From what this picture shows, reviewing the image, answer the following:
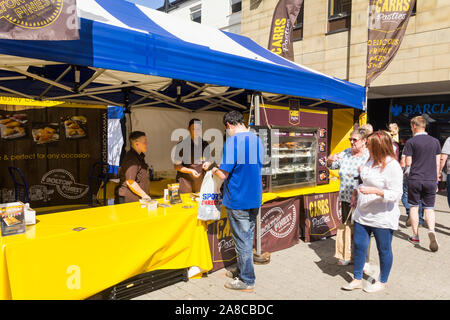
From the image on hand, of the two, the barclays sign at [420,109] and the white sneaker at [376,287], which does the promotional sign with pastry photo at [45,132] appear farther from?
the barclays sign at [420,109]

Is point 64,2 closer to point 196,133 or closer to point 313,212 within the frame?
point 196,133

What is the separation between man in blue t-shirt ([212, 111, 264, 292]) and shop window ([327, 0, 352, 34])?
9.97 meters

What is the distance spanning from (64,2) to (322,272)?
363cm

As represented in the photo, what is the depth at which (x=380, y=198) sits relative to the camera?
2963mm

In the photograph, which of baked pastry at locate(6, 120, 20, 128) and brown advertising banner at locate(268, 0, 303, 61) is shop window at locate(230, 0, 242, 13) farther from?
baked pastry at locate(6, 120, 20, 128)

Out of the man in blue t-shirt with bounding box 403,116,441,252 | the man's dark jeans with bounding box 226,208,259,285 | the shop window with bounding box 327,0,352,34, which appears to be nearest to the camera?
the man's dark jeans with bounding box 226,208,259,285

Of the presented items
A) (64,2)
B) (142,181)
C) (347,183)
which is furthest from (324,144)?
(64,2)

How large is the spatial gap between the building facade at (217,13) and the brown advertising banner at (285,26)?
636 centimetres

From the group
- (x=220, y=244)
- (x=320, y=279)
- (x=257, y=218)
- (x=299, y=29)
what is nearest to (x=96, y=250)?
(x=220, y=244)

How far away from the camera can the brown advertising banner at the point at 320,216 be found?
4.77m

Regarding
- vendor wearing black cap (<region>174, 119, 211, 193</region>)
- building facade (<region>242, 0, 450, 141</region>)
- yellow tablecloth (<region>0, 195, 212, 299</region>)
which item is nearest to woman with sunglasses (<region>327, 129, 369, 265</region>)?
yellow tablecloth (<region>0, 195, 212, 299</region>)

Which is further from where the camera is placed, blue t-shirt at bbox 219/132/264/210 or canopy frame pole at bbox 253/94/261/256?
canopy frame pole at bbox 253/94/261/256

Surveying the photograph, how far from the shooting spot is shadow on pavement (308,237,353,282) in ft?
12.2

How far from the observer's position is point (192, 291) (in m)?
3.21
